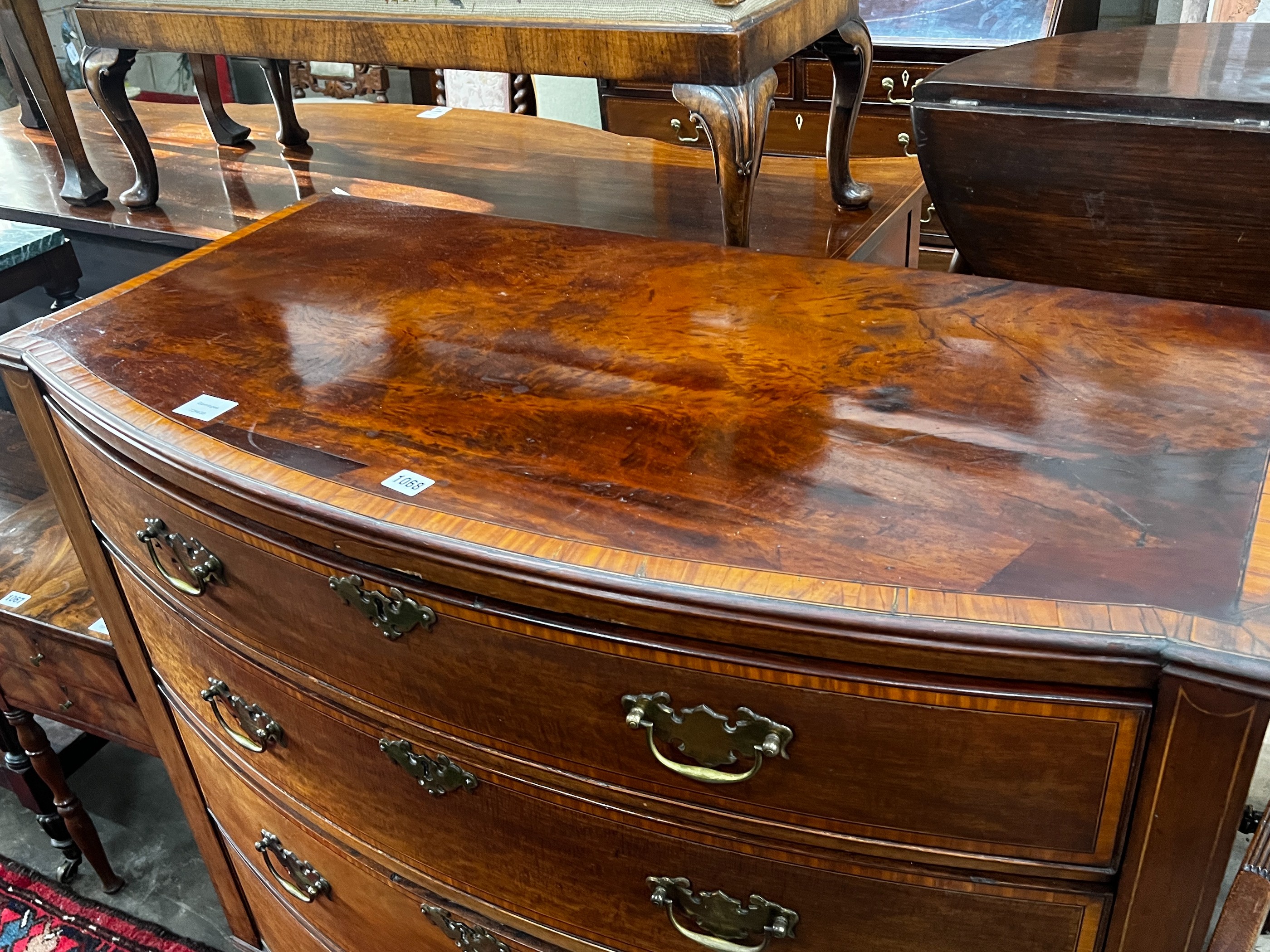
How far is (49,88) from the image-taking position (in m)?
1.93

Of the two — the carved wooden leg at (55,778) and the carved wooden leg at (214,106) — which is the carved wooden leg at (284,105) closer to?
the carved wooden leg at (214,106)

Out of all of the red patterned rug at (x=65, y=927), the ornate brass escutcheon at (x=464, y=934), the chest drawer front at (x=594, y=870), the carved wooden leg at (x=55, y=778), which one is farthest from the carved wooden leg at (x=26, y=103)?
the ornate brass escutcheon at (x=464, y=934)

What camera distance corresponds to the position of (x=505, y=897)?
1.03m

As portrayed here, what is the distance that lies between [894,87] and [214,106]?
5.99 feet

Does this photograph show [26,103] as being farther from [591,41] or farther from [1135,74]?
[1135,74]

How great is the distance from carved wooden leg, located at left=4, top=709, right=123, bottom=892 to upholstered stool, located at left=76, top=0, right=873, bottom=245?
3.61ft

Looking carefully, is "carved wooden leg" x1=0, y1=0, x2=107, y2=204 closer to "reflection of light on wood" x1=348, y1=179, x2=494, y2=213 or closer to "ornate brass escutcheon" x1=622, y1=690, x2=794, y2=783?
"reflection of light on wood" x1=348, y1=179, x2=494, y2=213

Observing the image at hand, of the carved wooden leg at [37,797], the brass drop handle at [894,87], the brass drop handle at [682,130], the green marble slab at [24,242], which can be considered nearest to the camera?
the green marble slab at [24,242]

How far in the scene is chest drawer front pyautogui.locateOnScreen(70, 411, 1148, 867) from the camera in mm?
688

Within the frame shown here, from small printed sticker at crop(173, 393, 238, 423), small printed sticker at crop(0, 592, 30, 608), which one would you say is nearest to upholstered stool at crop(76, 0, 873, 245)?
small printed sticker at crop(173, 393, 238, 423)

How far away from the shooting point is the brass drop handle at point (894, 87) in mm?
2957

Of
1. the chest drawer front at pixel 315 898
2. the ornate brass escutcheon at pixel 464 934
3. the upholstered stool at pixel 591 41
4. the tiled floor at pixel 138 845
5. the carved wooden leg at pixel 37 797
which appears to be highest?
the upholstered stool at pixel 591 41

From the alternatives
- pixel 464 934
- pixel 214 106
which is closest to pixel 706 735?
pixel 464 934

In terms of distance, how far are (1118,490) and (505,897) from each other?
68 centimetres
